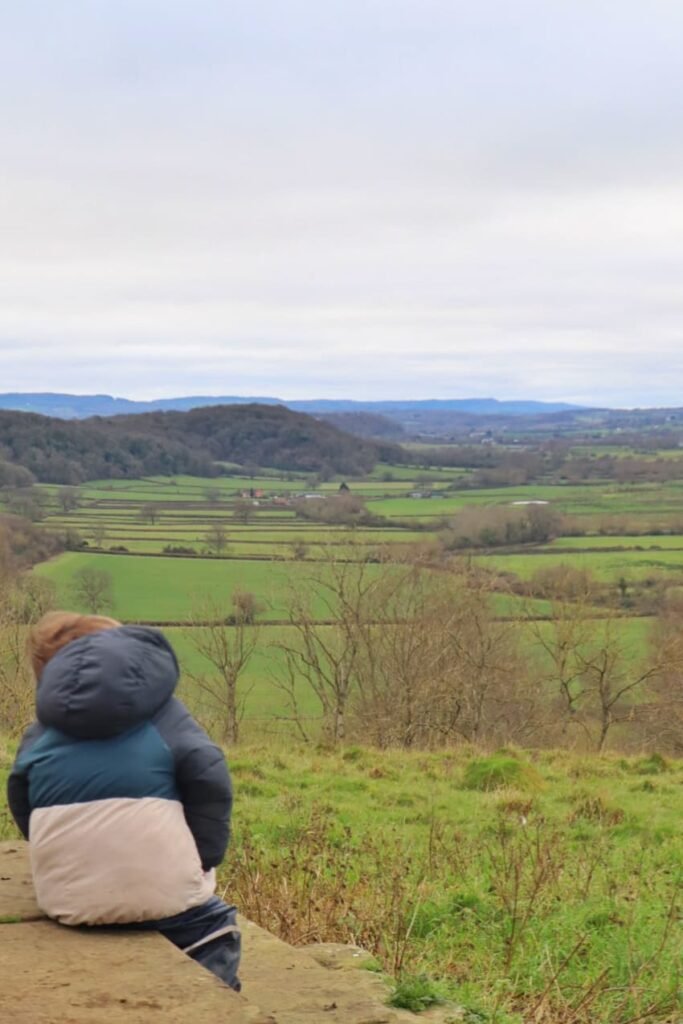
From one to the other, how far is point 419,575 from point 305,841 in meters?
21.6

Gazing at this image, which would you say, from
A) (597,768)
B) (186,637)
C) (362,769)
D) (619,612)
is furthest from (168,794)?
(619,612)

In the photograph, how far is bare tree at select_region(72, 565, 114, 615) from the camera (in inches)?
1417

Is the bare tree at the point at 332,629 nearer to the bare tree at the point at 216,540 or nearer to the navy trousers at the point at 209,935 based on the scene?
the bare tree at the point at 216,540

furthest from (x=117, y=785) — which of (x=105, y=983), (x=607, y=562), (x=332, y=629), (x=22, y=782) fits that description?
(x=607, y=562)

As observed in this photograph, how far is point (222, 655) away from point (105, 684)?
81.8 feet

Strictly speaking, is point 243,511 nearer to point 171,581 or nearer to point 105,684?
point 171,581

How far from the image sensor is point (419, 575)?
30.3 metres

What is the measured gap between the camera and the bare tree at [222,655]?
2720 centimetres

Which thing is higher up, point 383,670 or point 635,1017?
point 635,1017

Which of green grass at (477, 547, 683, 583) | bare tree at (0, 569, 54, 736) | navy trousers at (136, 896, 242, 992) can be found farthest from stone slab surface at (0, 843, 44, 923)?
green grass at (477, 547, 683, 583)

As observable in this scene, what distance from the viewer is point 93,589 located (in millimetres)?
36812

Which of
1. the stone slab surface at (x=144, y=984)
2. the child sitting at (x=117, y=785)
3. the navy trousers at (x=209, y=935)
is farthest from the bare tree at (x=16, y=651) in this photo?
the child sitting at (x=117, y=785)

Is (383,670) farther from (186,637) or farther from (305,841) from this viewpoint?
(305,841)

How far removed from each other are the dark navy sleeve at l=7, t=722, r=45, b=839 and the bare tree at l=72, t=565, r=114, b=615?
103 ft
